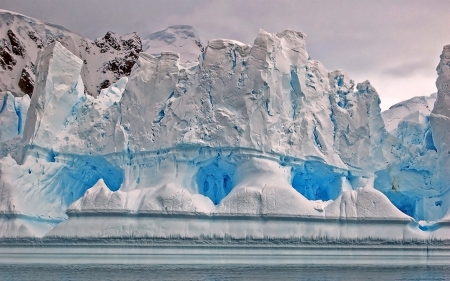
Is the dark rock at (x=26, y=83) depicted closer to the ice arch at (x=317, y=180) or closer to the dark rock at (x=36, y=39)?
the dark rock at (x=36, y=39)

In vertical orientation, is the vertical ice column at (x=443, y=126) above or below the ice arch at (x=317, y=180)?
above

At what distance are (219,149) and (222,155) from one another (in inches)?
5.2

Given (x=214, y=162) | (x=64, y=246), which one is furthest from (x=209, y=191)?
(x=64, y=246)

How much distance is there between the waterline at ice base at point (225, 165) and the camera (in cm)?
1034

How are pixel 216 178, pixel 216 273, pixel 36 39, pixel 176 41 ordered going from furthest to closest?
1. pixel 176 41
2. pixel 36 39
3. pixel 216 178
4. pixel 216 273

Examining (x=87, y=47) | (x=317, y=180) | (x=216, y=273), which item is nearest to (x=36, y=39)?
(x=87, y=47)

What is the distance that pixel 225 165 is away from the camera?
11.8 metres

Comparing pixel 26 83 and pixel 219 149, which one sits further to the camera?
pixel 26 83

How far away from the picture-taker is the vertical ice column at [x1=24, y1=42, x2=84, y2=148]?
40.3 ft

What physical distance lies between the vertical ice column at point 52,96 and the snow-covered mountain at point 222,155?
27 mm

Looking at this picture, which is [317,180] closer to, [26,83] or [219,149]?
[219,149]

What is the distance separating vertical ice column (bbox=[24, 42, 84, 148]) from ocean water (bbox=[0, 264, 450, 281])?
3036 millimetres

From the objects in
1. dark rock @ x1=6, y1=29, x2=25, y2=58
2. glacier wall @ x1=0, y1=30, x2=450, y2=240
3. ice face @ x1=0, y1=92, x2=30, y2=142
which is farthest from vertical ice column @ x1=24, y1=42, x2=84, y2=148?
dark rock @ x1=6, y1=29, x2=25, y2=58

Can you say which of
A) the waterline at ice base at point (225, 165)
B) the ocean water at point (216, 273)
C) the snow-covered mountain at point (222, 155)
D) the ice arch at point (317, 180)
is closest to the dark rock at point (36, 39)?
the waterline at ice base at point (225, 165)
